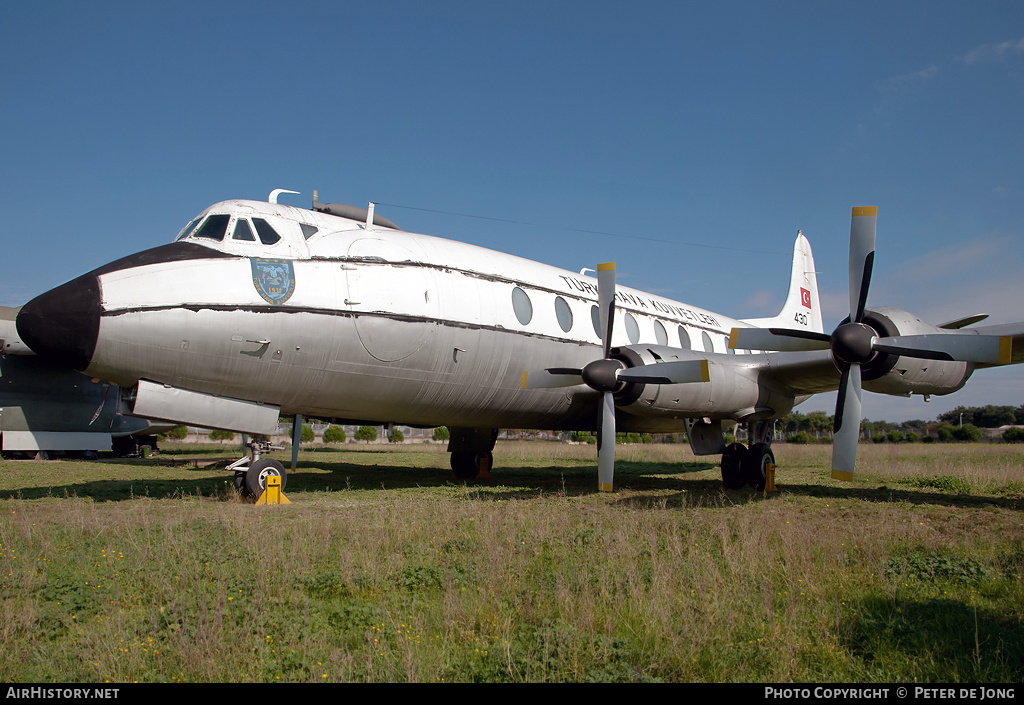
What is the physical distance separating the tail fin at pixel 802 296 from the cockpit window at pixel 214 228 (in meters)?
17.9

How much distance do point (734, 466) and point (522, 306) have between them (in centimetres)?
637

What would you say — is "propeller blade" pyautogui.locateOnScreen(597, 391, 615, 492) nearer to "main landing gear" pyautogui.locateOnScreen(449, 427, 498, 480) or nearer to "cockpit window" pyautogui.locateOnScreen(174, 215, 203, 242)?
"main landing gear" pyautogui.locateOnScreen(449, 427, 498, 480)

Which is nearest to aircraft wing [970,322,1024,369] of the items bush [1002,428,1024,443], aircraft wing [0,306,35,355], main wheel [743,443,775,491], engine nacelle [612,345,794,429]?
engine nacelle [612,345,794,429]

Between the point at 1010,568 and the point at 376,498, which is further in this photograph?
the point at 376,498

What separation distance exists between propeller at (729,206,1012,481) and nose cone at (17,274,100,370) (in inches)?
383

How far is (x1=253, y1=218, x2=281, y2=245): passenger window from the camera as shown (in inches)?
403

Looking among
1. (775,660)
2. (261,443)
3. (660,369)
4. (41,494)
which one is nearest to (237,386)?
(261,443)

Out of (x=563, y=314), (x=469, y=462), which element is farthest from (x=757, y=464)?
(x=469, y=462)

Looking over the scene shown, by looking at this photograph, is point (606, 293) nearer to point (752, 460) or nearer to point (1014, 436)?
point (752, 460)

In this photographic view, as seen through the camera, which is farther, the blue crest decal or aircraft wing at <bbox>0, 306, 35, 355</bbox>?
aircraft wing at <bbox>0, 306, 35, 355</bbox>

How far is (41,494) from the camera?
11891 millimetres
